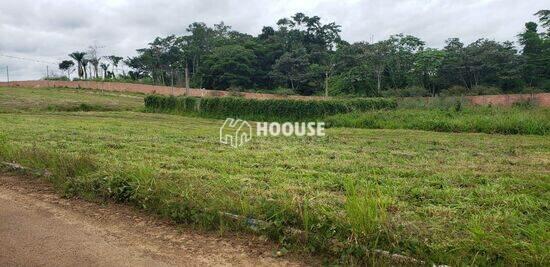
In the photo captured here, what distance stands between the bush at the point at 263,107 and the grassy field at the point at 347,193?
12762 mm

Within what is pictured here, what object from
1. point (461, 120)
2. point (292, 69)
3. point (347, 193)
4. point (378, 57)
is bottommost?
point (461, 120)

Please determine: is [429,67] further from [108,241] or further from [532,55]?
[108,241]

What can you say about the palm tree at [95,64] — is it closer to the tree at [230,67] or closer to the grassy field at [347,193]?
the tree at [230,67]

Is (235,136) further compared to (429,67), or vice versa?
(429,67)

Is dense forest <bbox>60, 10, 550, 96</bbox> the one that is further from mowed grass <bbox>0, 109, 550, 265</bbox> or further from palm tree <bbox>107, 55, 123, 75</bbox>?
mowed grass <bbox>0, 109, 550, 265</bbox>

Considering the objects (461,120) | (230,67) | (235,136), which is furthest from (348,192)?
(230,67)

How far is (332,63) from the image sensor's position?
5259 cm

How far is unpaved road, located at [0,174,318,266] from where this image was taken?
3.11 m

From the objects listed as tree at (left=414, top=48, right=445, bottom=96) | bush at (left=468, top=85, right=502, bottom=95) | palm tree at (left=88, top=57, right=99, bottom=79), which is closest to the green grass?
bush at (left=468, top=85, right=502, bottom=95)

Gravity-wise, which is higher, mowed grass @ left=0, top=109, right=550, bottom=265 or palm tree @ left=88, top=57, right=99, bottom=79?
palm tree @ left=88, top=57, right=99, bottom=79

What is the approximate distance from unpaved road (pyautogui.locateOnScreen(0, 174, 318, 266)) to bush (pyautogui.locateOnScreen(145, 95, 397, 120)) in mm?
16915

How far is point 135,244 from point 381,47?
48.0 metres

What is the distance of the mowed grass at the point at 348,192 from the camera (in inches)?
119

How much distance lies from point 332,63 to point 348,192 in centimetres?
4974
